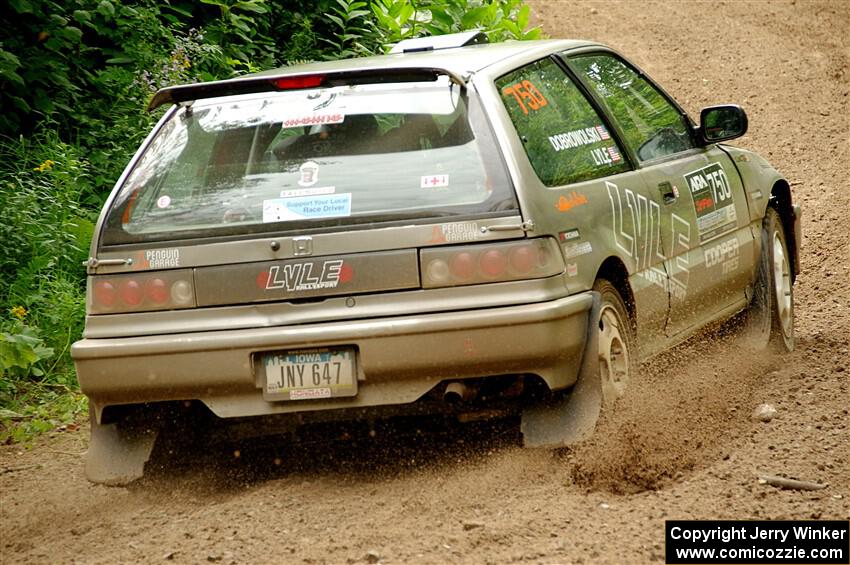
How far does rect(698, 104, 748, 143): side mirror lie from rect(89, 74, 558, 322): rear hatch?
2.17 meters

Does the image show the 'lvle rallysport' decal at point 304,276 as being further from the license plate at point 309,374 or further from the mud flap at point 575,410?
Answer: the mud flap at point 575,410

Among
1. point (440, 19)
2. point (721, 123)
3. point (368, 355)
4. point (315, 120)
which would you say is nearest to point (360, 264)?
point (368, 355)

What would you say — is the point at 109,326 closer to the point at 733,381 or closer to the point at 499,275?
the point at 499,275

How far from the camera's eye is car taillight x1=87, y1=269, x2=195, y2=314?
203 inches

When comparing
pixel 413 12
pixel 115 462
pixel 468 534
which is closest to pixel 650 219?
pixel 468 534

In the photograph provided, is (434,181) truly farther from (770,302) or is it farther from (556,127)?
(770,302)

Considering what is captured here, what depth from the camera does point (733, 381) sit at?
6.73 metres

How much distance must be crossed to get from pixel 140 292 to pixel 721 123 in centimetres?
331

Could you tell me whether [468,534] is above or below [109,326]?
below

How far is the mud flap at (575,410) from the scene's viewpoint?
202 inches

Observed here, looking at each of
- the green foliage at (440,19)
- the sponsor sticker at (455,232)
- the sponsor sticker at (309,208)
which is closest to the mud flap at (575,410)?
the sponsor sticker at (455,232)

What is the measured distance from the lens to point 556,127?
5707 mm

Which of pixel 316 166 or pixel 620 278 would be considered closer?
pixel 316 166

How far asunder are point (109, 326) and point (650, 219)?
2.39 meters
